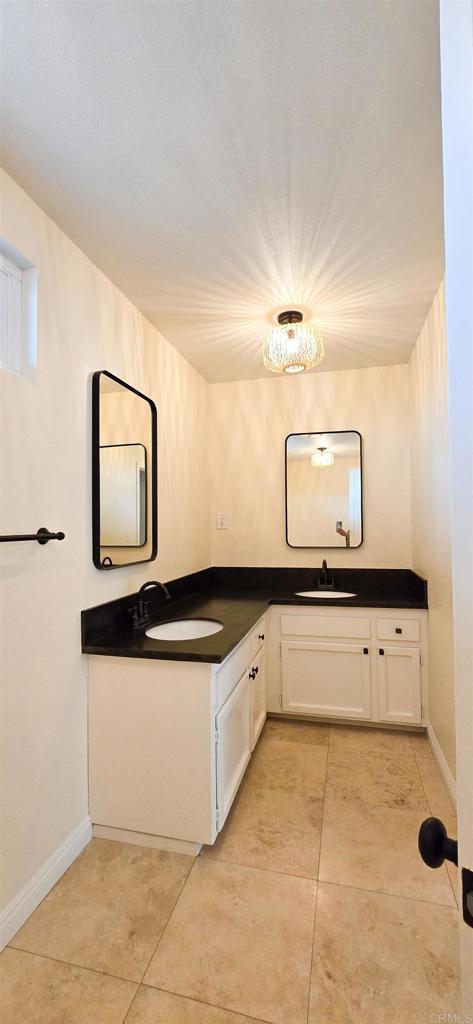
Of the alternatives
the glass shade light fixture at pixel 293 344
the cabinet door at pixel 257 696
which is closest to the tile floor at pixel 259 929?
the cabinet door at pixel 257 696

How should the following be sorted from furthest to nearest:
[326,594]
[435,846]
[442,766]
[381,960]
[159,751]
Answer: [326,594] < [442,766] < [159,751] < [381,960] < [435,846]

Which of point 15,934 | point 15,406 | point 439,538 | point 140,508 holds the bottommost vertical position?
point 15,934

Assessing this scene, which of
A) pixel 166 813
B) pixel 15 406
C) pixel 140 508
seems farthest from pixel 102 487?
pixel 166 813

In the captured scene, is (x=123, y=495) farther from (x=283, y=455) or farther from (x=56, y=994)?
(x=56, y=994)

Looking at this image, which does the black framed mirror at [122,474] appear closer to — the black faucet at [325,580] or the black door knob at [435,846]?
the black faucet at [325,580]

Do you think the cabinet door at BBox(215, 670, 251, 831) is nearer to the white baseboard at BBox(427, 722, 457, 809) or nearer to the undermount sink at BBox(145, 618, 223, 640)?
the undermount sink at BBox(145, 618, 223, 640)

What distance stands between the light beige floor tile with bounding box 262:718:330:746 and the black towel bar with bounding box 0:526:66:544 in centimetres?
181

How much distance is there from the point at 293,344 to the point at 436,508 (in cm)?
110

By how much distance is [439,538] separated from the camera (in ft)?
6.82

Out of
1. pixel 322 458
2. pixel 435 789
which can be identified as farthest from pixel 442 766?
pixel 322 458

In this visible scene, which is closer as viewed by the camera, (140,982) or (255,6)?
(255,6)

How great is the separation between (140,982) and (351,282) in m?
2.56

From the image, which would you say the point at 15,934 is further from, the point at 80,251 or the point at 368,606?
the point at 80,251

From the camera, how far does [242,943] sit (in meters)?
1.24
